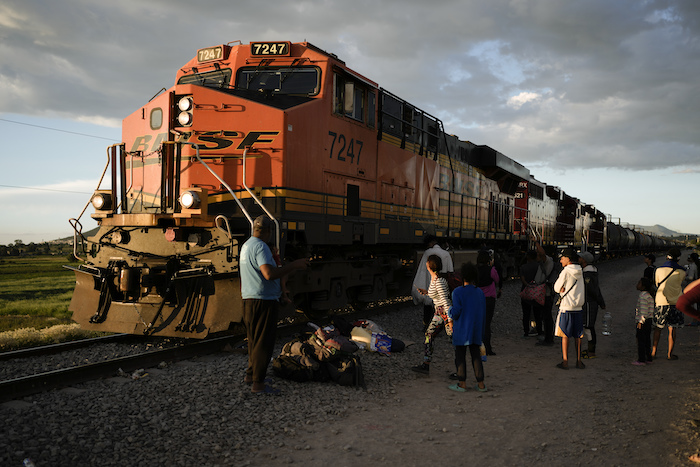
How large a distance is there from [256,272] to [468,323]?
2292 mm

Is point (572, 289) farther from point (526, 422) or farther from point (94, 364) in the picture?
point (94, 364)

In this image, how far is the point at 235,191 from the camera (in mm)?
7180

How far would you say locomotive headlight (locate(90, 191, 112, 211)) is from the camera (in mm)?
7207

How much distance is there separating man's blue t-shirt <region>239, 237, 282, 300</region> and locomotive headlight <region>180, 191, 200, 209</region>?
1.68m

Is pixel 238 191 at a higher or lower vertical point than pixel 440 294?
higher

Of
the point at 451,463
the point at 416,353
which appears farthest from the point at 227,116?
the point at 451,463

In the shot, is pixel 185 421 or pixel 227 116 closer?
pixel 185 421

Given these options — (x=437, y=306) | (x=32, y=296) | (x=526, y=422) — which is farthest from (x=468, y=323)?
(x=32, y=296)

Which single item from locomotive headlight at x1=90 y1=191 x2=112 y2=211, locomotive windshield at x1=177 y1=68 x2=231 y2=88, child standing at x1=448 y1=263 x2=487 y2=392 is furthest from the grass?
child standing at x1=448 y1=263 x2=487 y2=392

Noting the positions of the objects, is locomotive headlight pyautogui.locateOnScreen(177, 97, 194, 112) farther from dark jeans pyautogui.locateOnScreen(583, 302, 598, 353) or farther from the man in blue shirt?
dark jeans pyautogui.locateOnScreen(583, 302, 598, 353)

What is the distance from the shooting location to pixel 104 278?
272 inches

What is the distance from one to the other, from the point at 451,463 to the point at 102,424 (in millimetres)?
2697

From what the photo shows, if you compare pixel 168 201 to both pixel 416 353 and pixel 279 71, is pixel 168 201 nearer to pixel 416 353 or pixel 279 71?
pixel 279 71

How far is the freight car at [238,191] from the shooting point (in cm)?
656
